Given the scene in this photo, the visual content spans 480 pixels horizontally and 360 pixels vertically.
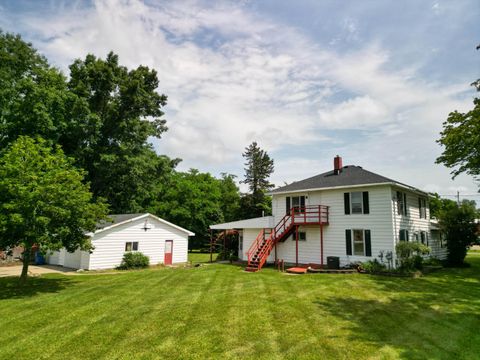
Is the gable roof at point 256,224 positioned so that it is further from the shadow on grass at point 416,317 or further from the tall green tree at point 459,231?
the tall green tree at point 459,231

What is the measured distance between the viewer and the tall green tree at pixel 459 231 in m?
22.4

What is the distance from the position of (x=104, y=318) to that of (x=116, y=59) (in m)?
29.1

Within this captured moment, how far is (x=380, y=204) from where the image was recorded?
19547 millimetres

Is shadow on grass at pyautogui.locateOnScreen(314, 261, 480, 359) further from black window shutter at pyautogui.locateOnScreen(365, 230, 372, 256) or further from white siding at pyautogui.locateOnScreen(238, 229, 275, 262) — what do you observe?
white siding at pyautogui.locateOnScreen(238, 229, 275, 262)

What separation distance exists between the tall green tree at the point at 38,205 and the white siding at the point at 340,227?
47.9 feet

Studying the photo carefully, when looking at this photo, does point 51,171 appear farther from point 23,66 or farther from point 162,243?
point 23,66

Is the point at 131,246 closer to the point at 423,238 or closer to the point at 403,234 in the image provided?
the point at 403,234

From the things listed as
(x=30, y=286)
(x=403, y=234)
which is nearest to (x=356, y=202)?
(x=403, y=234)

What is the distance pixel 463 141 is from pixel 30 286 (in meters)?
26.5

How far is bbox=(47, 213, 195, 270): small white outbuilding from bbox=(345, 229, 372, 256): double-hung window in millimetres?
14412

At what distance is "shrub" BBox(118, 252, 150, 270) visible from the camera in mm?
22766

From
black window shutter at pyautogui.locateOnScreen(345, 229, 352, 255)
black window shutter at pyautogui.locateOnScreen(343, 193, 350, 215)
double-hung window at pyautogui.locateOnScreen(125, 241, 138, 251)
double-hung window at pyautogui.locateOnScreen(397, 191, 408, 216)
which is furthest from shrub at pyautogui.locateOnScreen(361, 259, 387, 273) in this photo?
double-hung window at pyautogui.locateOnScreen(125, 241, 138, 251)

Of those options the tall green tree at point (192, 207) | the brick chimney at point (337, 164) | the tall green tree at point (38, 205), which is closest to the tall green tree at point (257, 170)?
the tall green tree at point (192, 207)

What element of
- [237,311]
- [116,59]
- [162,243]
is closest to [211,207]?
[162,243]
